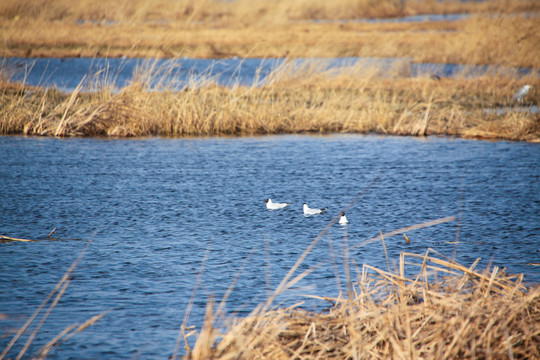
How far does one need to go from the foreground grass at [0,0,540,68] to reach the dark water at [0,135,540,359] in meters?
4.31

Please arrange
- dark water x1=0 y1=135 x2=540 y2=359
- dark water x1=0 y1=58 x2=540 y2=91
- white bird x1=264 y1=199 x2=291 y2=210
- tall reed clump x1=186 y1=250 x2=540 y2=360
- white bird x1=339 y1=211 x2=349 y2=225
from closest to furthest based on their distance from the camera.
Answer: tall reed clump x1=186 y1=250 x2=540 y2=360
dark water x1=0 y1=135 x2=540 y2=359
white bird x1=339 y1=211 x2=349 y2=225
white bird x1=264 y1=199 x2=291 y2=210
dark water x1=0 y1=58 x2=540 y2=91

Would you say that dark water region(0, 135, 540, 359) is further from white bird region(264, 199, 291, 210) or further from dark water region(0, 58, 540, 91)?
dark water region(0, 58, 540, 91)

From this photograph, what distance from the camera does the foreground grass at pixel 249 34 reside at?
24.5 metres

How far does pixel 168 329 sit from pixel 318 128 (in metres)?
12.5

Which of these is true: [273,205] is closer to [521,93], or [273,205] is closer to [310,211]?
[310,211]

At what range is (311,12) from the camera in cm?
5531

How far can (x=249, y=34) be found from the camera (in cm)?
3969

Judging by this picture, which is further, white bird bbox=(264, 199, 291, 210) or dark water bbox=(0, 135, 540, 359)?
white bird bbox=(264, 199, 291, 210)

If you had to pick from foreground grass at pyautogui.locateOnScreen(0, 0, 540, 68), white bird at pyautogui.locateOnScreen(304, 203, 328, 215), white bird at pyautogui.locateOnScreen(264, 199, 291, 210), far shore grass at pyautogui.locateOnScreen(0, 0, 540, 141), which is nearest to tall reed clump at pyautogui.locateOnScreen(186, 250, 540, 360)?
white bird at pyautogui.locateOnScreen(304, 203, 328, 215)

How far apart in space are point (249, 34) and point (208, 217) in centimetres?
3194

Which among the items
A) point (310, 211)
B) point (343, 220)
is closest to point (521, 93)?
point (310, 211)

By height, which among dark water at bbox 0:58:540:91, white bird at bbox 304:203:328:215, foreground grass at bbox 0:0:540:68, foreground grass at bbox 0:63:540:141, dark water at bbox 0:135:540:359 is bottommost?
dark water at bbox 0:135:540:359

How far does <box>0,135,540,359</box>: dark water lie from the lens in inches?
237

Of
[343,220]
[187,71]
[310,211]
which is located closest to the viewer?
[343,220]
